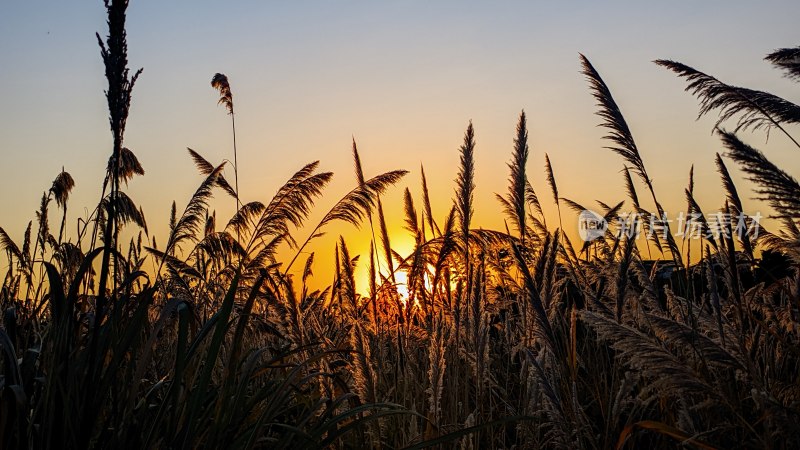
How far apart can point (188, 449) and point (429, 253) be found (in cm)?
233

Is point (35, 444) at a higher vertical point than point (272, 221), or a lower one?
lower

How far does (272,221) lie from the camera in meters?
4.52

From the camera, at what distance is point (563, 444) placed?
2.40 m

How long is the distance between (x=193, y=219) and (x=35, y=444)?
2650 millimetres

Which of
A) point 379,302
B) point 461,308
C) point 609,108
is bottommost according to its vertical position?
point 461,308

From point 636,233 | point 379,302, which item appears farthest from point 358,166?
point 636,233

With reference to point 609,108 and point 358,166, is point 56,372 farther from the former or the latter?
point 358,166

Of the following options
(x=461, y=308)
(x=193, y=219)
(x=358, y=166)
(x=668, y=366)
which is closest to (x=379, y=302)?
(x=358, y=166)

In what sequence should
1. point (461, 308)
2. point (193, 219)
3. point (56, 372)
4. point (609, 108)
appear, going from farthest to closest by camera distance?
point (193, 219)
point (461, 308)
point (609, 108)
point (56, 372)

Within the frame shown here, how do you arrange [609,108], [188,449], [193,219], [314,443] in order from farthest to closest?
[193,219] < [609,108] < [314,443] < [188,449]

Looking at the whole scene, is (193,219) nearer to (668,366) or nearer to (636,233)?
(636,233)

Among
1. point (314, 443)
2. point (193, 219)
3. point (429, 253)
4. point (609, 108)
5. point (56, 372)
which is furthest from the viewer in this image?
point (193, 219)

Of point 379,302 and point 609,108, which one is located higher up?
point 609,108

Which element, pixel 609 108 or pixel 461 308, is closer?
pixel 609 108
